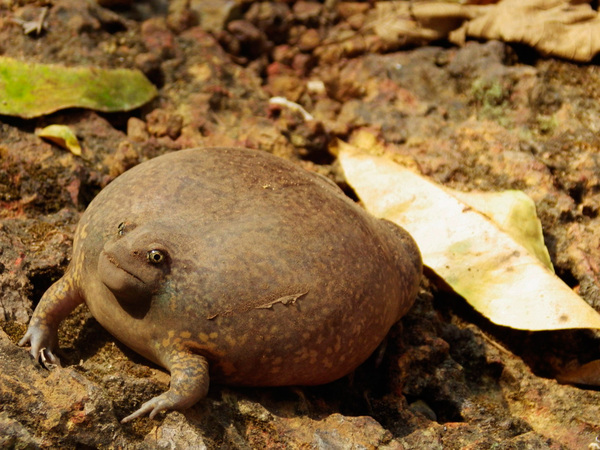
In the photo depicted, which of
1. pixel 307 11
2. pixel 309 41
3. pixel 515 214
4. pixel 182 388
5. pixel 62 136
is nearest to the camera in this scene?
pixel 182 388

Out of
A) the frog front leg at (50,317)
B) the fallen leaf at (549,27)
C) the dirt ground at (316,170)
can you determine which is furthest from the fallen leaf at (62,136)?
Result: the fallen leaf at (549,27)

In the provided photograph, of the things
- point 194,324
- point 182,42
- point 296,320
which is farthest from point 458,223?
point 182,42

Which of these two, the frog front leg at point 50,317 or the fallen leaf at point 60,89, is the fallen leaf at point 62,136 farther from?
the frog front leg at point 50,317

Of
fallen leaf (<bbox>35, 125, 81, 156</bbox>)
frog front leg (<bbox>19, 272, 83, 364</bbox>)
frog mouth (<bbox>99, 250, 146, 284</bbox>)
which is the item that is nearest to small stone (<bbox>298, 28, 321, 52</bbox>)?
fallen leaf (<bbox>35, 125, 81, 156</bbox>)

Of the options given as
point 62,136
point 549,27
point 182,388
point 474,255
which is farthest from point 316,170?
point 549,27

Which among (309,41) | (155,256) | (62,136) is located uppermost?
(155,256)

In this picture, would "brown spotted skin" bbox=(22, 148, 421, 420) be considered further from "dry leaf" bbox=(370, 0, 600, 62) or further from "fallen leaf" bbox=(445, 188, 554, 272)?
"dry leaf" bbox=(370, 0, 600, 62)

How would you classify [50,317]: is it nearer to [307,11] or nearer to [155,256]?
[155,256]

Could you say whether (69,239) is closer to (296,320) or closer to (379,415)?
(296,320)
